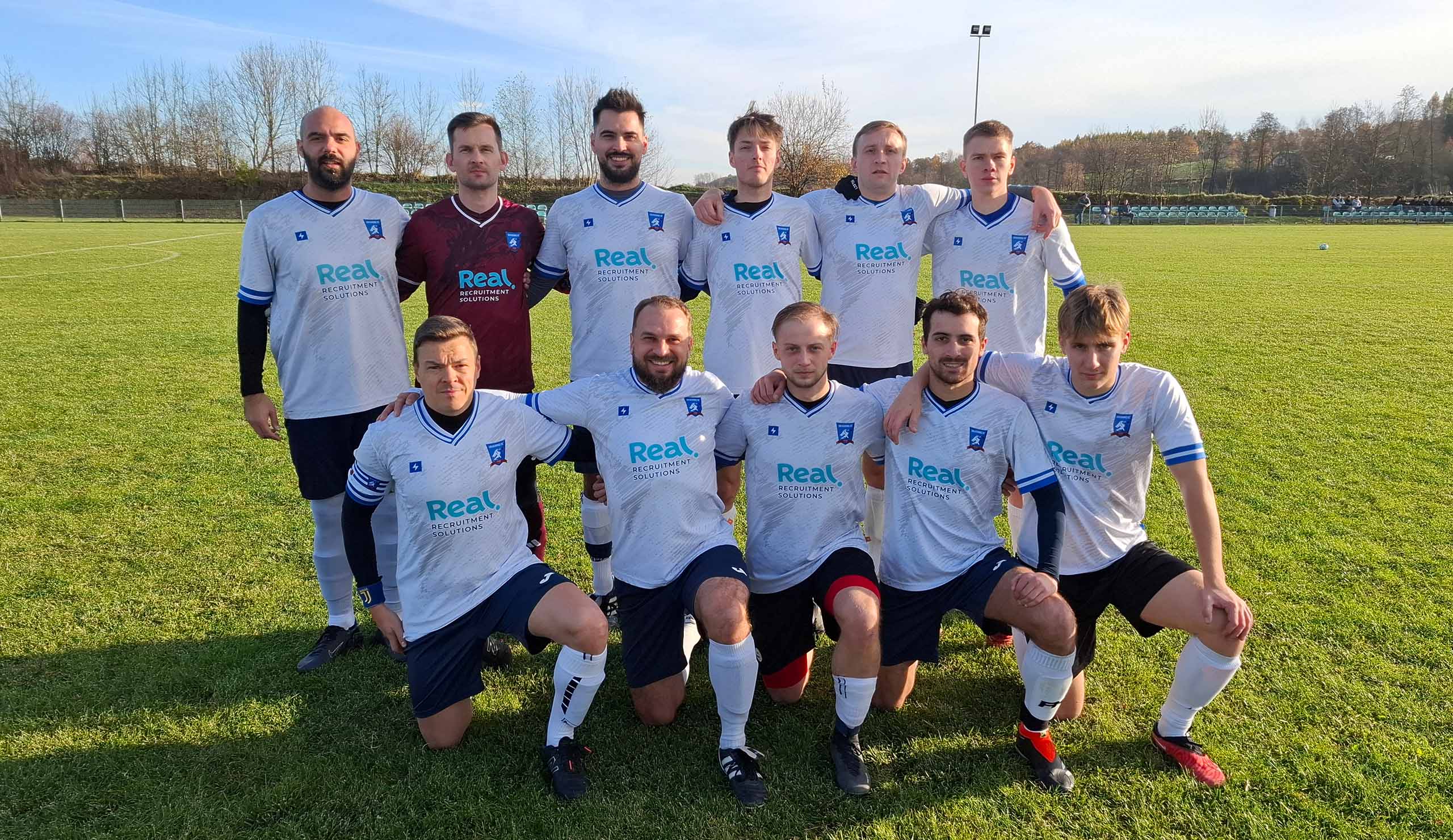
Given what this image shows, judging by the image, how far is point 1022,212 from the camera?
421cm

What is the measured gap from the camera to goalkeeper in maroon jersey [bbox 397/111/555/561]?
3.95 metres

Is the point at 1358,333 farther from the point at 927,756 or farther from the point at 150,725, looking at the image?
the point at 150,725

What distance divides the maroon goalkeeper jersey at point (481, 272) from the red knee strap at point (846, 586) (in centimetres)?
192

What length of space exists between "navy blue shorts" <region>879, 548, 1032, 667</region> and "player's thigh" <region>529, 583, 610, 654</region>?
3.67 ft

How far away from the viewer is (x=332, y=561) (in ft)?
13.1

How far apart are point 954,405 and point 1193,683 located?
1.33 m

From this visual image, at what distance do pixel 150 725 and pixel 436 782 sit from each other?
4.28ft

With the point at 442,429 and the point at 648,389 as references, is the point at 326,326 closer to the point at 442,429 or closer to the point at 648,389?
the point at 442,429

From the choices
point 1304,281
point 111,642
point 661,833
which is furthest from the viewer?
point 1304,281

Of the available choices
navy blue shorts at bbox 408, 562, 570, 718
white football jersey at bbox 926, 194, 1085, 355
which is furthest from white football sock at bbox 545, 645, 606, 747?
white football jersey at bbox 926, 194, 1085, 355

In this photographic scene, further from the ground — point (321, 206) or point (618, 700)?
point (321, 206)

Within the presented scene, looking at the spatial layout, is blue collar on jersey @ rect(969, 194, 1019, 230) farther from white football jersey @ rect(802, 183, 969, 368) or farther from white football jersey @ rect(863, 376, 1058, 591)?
white football jersey @ rect(863, 376, 1058, 591)

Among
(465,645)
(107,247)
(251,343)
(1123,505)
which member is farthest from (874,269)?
(107,247)

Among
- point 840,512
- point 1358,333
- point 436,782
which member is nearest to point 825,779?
point 840,512
